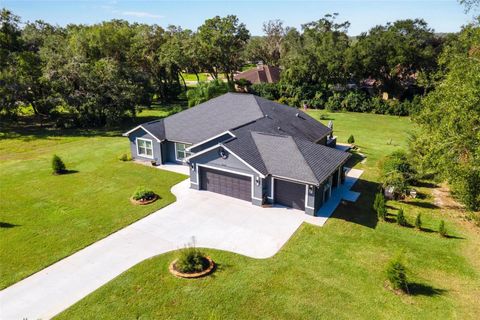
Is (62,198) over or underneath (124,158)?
underneath

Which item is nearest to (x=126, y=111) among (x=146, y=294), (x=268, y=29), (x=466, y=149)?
(x=146, y=294)

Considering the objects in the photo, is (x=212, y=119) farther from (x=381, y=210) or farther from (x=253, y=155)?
(x=381, y=210)

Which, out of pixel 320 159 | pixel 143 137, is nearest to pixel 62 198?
pixel 143 137

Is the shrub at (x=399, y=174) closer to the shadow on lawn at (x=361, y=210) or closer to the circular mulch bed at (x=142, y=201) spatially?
the shadow on lawn at (x=361, y=210)

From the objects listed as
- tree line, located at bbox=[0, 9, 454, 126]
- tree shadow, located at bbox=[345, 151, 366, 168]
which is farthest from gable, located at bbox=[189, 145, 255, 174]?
tree line, located at bbox=[0, 9, 454, 126]

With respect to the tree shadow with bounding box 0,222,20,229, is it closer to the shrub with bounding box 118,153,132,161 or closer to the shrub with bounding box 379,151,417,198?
the shrub with bounding box 118,153,132,161

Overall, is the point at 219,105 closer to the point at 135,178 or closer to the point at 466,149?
the point at 135,178
